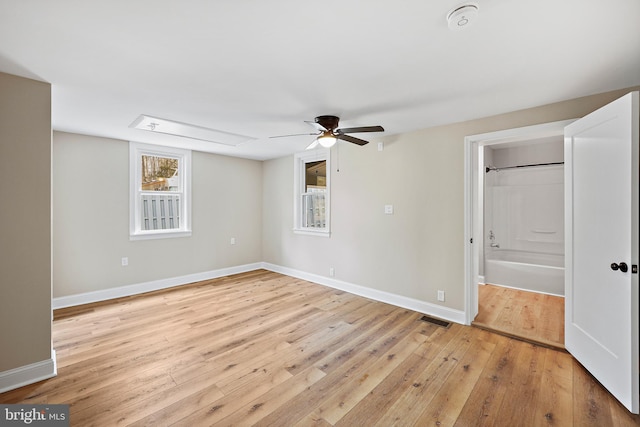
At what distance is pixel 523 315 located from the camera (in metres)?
3.37

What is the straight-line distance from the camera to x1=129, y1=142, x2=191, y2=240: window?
4238 mm

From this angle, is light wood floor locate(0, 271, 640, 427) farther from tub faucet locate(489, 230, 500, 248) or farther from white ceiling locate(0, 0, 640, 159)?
tub faucet locate(489, 230, 500, 248)

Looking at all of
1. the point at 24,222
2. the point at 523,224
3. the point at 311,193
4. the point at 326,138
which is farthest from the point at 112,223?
the point at 523,224

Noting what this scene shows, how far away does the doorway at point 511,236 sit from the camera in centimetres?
316

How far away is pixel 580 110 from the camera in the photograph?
8.31ft

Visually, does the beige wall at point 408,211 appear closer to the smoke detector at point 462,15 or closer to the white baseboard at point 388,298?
the white baseboard at point 388,298

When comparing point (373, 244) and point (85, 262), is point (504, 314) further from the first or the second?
point (85, 262)

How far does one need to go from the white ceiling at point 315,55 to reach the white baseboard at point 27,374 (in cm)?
226

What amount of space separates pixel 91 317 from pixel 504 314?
512cm

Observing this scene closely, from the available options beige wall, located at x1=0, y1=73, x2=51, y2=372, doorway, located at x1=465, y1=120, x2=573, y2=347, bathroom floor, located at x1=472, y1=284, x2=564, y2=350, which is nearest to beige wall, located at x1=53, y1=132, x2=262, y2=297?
beige wall, located at x1=0, y1=73, x2=51, y2=372

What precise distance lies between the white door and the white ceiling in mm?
451

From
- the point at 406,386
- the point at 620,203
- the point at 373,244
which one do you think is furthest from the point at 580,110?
the point at 406,386

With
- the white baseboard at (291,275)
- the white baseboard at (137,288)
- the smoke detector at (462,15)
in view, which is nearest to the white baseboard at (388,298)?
the white baseboard at (291,275)

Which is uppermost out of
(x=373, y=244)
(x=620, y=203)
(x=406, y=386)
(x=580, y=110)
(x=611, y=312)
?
(x=580, y=110)
